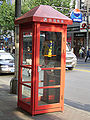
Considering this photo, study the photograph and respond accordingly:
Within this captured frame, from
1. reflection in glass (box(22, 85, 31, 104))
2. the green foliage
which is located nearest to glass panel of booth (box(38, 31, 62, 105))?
reflection in glass (box(22, 85, 31, 104))

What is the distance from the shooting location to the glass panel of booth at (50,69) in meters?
5.75

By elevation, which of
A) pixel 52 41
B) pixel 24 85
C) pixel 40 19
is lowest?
pixel 24 85

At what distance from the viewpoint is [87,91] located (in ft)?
30.9

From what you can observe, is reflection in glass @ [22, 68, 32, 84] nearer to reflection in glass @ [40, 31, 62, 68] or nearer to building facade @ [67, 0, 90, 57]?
reflection in glass @ [40, 31, 62, 68]

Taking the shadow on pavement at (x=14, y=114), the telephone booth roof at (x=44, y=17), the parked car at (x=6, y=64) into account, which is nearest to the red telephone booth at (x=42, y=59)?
the telephone booth roof at (x=44, y=17)

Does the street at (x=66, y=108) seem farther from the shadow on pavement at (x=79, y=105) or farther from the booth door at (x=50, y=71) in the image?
the booth door at (x=50, y=71)

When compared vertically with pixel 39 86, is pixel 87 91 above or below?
below

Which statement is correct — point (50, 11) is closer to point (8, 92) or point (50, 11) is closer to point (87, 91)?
point (8, 92)

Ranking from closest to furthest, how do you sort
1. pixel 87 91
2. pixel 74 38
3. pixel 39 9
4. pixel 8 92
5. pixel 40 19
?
1. pixel 40 19
2. pixel 39 9
3. pixel 8 92
4. pixel 87 91
5. pixel 74 38

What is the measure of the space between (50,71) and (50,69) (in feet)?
0.20

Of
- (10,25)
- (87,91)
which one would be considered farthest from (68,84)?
(10,25)

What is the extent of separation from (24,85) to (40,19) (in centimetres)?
173

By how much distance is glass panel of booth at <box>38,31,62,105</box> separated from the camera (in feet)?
18.9

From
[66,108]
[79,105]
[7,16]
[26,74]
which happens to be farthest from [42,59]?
[7,16]
